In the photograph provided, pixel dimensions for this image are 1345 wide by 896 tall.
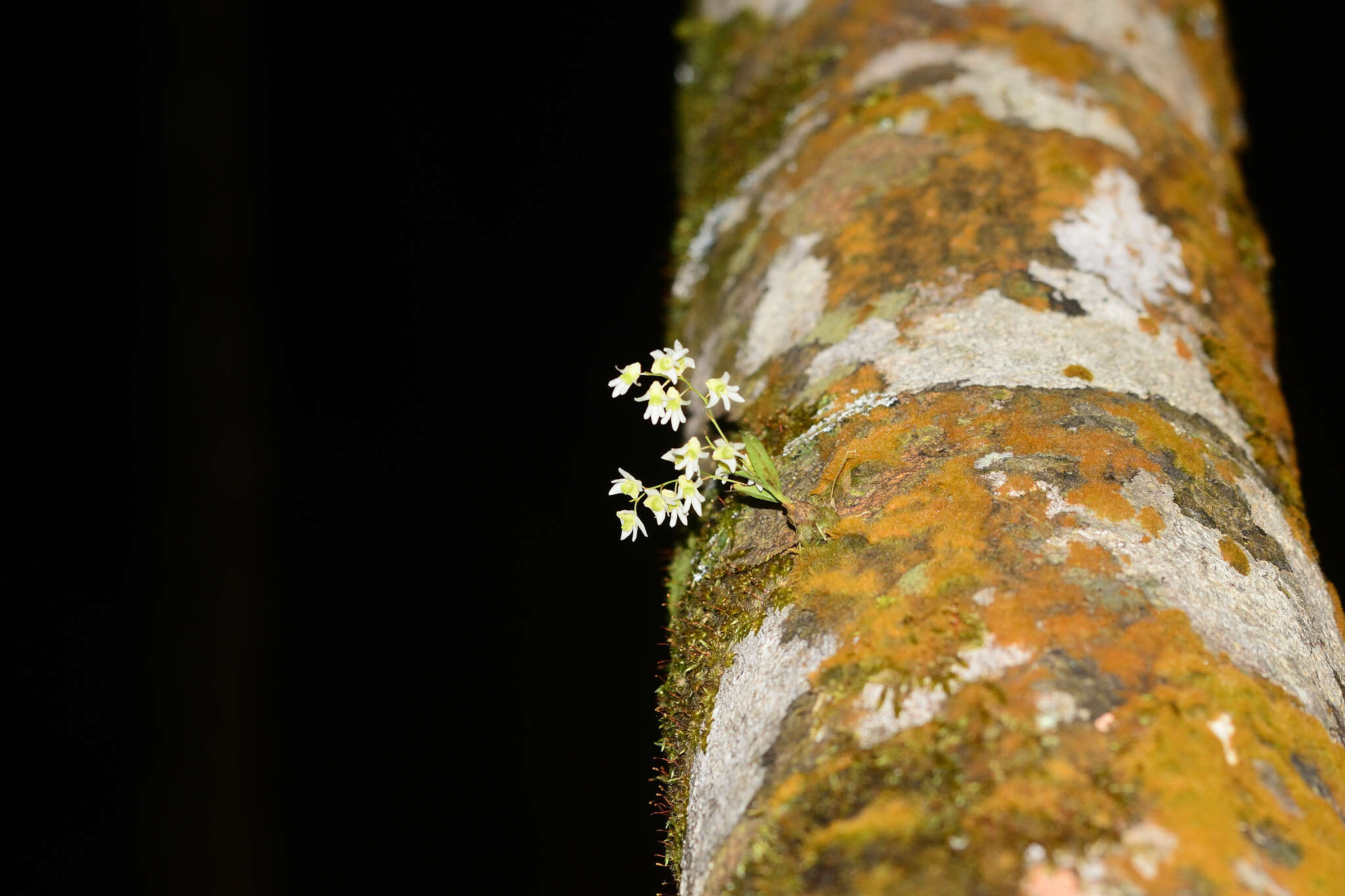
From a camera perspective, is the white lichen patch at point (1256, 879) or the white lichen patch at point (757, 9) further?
the white lichen patch at point (757, 9)

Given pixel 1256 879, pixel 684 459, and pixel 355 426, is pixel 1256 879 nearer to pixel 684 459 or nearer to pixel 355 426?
pixel 684 459

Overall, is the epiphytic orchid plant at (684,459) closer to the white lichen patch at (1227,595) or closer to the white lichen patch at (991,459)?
the white lichen patch at (991,459)

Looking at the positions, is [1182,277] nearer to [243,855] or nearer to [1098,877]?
[1098,877]

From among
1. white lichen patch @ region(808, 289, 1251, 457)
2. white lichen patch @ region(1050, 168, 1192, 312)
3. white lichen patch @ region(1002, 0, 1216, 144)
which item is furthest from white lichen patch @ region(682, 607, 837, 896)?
white lichen patch @ region(1002, 0, 1216, 144)

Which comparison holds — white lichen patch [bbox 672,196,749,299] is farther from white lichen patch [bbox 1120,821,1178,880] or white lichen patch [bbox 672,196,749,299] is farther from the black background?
white lichen patch [bbox 1120,821,1178,880]

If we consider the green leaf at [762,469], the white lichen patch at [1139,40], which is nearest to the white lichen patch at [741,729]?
the green leaf at [762,469]
